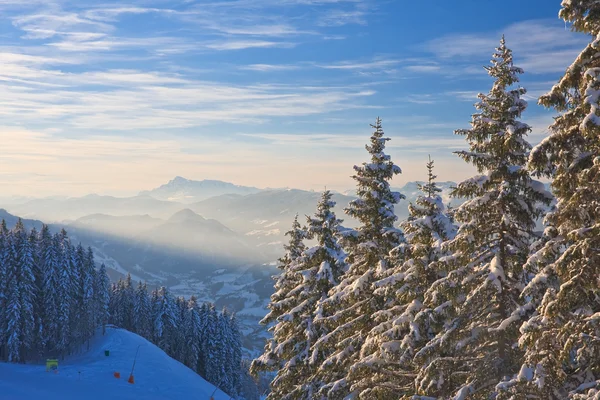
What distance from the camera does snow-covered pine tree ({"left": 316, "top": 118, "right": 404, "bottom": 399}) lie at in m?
18.5

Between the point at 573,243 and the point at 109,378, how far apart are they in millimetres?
50622

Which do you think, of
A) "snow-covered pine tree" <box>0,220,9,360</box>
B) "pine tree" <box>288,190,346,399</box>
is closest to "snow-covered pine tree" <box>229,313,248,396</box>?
"snow-covered pine tree" <box>0,220,9,360</box>

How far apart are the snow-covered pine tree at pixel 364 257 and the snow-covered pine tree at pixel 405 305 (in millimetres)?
1621

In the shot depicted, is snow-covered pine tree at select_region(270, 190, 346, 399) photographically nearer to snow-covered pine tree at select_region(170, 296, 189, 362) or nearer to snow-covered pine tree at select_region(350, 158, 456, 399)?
snow-covered pine tree at select_region(350, 158, 456, 399)

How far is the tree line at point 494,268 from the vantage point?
10328 mm

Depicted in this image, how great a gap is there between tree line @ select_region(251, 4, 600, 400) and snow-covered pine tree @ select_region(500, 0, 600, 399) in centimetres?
3

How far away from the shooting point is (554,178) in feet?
36.6

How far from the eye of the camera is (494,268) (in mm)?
12586

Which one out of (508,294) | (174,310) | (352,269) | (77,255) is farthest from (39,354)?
(508,294)

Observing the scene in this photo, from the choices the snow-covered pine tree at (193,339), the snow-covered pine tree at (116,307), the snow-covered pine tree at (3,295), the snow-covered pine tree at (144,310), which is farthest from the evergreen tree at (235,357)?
the snow-covered pine tree at (3,295)

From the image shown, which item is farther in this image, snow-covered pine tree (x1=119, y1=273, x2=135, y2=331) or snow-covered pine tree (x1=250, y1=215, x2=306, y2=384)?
snow-covered pine tree (x1=119, y1=273, x2=135, y2=331)

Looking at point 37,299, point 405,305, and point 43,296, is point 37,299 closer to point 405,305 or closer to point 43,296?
point 43,296

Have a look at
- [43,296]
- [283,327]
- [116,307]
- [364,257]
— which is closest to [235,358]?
[116,307]

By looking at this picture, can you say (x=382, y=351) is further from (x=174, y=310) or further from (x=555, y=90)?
(x=174, y=310)
